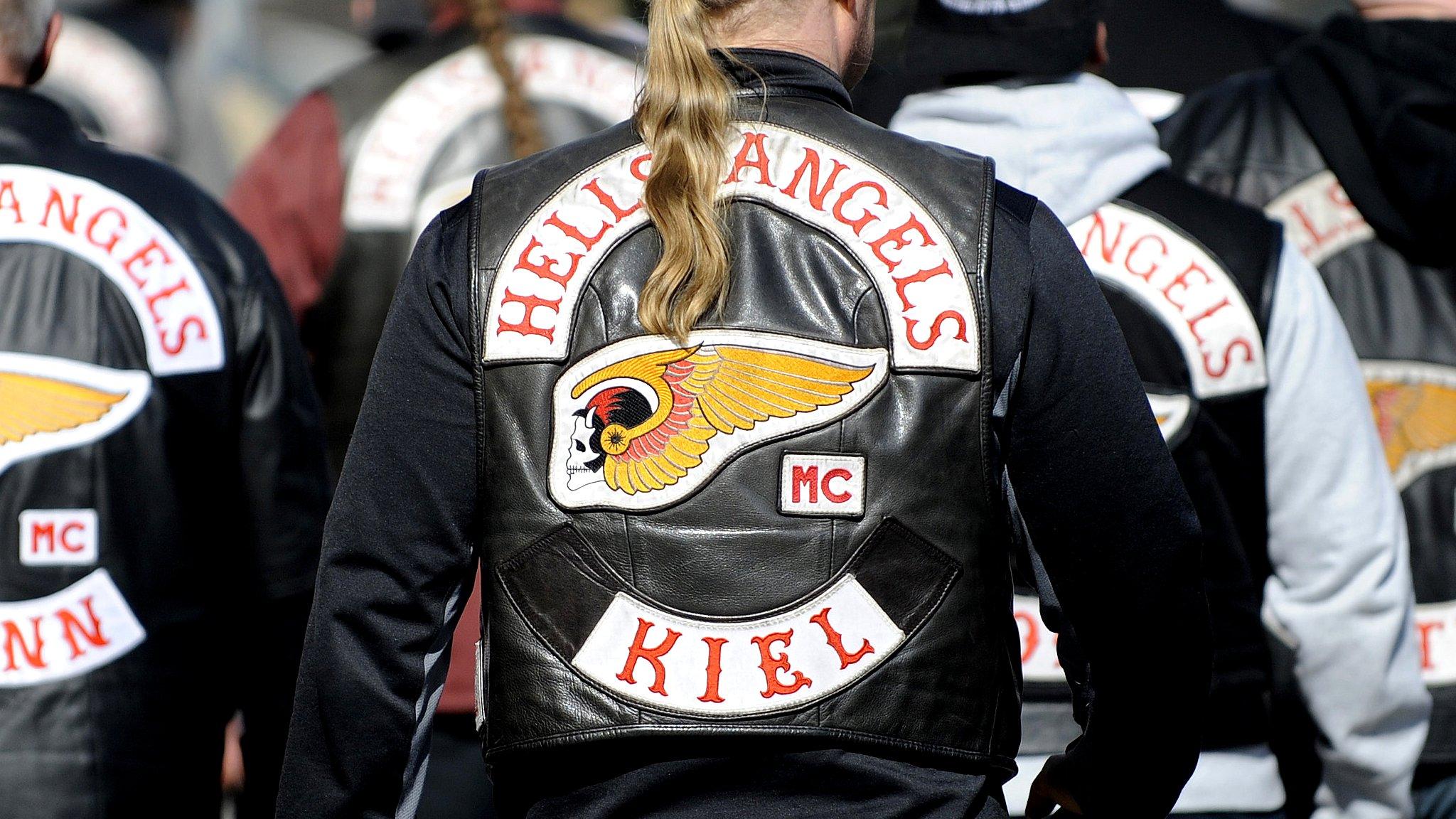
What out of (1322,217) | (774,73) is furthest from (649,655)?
(1322,217)

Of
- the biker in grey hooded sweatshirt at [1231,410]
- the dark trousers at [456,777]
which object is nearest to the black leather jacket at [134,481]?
the dark trousers at [456,777]

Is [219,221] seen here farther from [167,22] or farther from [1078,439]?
[167,22]

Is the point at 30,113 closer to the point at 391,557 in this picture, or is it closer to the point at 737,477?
the point at 391,557

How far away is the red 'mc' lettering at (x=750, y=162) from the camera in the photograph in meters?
1.67

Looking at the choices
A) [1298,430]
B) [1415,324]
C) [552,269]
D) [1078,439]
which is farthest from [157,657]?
[1415,324]

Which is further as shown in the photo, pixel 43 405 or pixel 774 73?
pixel 43 405

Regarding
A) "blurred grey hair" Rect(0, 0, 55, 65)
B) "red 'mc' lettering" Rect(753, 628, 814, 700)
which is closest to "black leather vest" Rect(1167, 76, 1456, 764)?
"red 'mc' lettering" Rect(753, 628, 814, 700)

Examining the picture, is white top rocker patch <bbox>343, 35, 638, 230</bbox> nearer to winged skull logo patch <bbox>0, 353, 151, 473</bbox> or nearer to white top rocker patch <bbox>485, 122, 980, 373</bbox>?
winged skull logo patch <bbox>0, 353, 151, 473</bbox>

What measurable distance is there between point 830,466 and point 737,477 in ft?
0.30

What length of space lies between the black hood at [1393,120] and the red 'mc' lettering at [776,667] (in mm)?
1666

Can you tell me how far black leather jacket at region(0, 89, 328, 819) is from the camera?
245cm

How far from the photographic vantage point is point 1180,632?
1.73 meters

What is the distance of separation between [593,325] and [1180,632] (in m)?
0.68

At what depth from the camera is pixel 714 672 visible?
160cm
